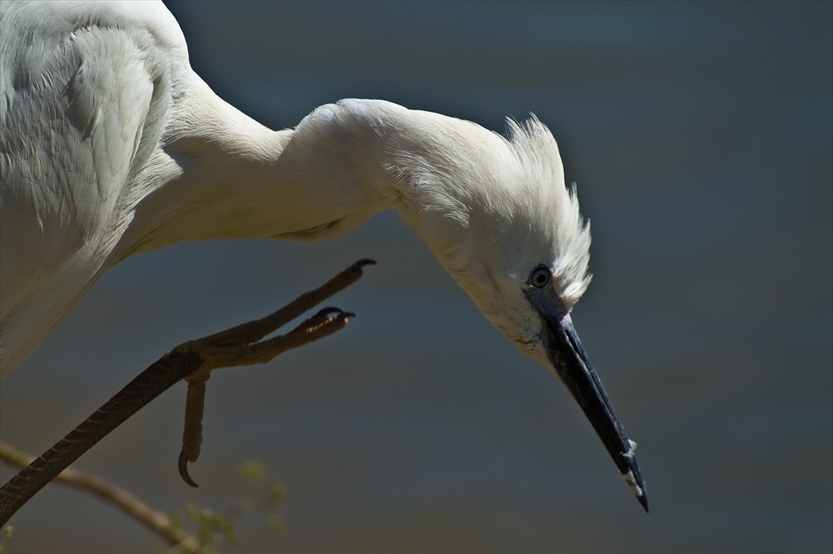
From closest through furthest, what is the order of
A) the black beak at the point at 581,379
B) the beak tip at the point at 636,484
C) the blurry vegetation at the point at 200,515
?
the blurry vegetation at the point at 200,515, the black beak at the point at 581,379, the beak tip at the point at 636,484

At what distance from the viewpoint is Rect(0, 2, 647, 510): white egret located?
2.04 meters

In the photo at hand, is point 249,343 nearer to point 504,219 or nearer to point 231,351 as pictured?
point 231,351

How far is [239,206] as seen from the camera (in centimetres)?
224

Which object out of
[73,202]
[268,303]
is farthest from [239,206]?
[268,303]

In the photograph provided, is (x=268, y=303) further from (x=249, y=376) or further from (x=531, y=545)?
(x=531, y=545)

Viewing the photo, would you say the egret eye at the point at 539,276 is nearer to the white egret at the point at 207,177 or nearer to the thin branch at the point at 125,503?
the white egret at the point at 207,177

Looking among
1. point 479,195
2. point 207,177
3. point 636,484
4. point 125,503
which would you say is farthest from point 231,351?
point 636,484

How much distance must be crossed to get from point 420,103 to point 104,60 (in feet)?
7.04

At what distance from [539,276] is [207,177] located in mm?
711

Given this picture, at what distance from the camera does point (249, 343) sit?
246cm

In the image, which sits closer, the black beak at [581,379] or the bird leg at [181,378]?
the black beak at [581,379]

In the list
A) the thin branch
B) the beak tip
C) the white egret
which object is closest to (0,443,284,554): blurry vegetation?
the thin branch

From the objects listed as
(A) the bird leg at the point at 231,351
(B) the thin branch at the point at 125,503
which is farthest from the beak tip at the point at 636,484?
(B) the thin branch at the point at 125,503

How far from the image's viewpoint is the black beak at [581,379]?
2146 mm
